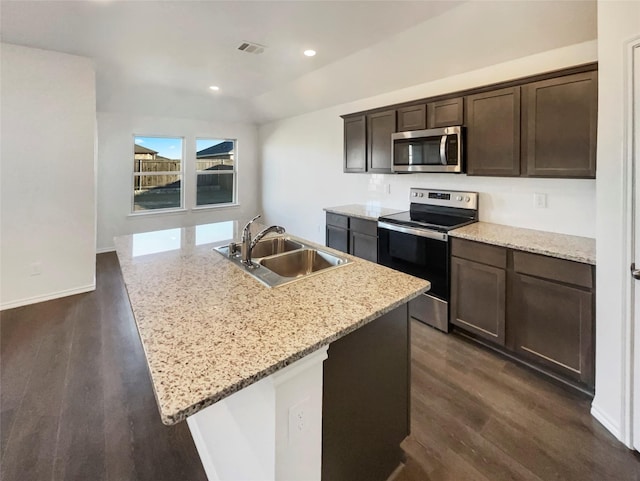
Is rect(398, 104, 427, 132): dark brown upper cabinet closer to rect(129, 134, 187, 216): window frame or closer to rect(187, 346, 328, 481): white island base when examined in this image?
rect(187, 346, 328, 481): white island base

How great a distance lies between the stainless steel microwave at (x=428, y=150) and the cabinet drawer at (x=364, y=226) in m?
0.65

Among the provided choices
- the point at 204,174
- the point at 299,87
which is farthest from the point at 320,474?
the point at 204,174

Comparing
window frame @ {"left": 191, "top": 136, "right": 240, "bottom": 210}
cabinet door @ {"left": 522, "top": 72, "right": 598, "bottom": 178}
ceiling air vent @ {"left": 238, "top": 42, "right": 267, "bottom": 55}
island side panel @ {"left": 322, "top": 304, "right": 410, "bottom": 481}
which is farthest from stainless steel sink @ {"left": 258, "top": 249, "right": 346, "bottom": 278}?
window frame @ {"left": 191, "top": 136, "right": 240, "bottom": 210}

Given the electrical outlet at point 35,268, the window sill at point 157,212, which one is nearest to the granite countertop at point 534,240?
the electrical outlet at point 35,268

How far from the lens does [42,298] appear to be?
11.9 feet

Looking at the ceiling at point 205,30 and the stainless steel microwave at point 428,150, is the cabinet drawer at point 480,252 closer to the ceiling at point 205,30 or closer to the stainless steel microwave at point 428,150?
the stainless steel microwave at point 428,150

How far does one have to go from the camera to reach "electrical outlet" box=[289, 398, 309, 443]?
99 cm

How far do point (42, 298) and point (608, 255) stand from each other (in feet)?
16.7

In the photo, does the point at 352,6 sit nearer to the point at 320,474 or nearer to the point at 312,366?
the point at 312,366

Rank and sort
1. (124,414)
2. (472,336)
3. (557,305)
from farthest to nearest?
(472,336) → (557,305) → (124,414)

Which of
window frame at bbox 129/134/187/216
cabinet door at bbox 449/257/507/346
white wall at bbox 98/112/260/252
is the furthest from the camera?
window frame at bbox 129/134/187/216

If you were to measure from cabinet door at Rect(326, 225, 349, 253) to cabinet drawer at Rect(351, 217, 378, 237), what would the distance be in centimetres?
16

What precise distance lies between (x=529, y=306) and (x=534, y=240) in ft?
1.63

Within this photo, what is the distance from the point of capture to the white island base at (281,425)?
954 mm
